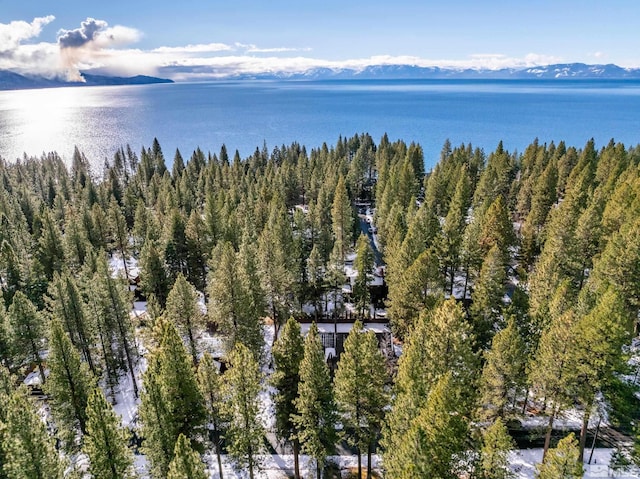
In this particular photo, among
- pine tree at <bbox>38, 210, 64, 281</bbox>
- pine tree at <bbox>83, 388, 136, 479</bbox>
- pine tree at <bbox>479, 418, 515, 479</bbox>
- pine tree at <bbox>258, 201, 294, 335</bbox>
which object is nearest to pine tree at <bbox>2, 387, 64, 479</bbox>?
pine tree at <bbox>83, 388, 136, 479</bbox>

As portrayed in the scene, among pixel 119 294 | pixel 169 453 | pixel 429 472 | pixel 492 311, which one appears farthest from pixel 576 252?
pixel 119 294

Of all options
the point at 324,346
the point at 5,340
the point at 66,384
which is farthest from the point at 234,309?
the point at 5,340

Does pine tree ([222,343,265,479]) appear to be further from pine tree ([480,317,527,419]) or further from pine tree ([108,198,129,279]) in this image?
pine tree ([108,198,129,279])

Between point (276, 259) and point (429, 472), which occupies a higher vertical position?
point (276, 259)

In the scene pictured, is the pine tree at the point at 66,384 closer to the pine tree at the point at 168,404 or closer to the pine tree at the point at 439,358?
the pine tree at the point at 168,404

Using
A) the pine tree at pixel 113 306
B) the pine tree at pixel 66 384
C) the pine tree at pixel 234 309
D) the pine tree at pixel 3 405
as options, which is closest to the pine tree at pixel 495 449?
the pine tree at pixel 234 309

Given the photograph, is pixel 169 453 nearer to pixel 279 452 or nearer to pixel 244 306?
pixel 279 452

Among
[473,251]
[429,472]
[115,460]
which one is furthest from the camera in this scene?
[473,251]
